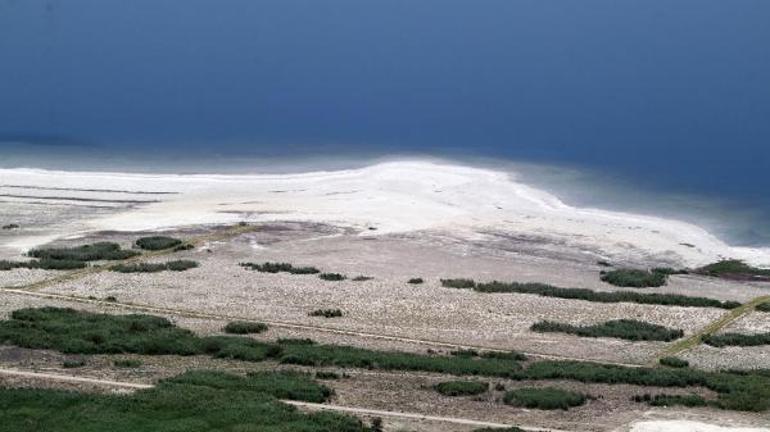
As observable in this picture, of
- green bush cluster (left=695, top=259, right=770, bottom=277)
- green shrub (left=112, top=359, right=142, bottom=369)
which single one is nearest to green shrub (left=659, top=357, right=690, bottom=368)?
green shrub (left=112, top=359, right=142, bottom=369)

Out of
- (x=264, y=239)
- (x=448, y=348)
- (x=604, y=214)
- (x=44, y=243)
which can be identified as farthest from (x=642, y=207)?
(x=448, y=348)

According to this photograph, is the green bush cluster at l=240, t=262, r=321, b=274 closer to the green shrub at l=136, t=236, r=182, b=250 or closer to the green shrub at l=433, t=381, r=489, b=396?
the green shrub at l=136, t=236, r=182, b=250

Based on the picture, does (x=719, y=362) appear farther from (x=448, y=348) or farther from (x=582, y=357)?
(x=448, y=348)

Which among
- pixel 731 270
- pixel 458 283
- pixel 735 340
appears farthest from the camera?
pixel 731 270

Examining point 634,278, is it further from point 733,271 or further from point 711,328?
point 711,328

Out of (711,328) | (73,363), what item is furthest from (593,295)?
(73,363)
